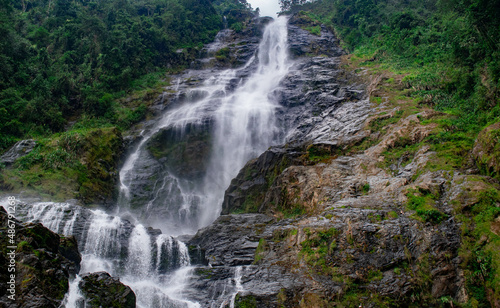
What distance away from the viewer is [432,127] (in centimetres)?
1440

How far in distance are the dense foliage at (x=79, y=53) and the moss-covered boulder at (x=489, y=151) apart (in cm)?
2714

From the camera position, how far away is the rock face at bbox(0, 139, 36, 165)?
62.0ft

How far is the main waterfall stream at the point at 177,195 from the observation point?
1451 centimetres

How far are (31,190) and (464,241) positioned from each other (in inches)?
830

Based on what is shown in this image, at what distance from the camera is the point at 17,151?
19688 mm

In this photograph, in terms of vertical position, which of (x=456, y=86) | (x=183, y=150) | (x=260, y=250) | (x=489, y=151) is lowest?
(x=260, y=250)

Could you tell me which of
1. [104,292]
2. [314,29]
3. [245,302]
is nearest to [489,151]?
[245,302]

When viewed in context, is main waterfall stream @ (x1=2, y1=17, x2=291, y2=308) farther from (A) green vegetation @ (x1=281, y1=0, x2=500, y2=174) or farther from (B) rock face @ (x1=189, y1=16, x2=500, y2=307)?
(A) green vegetation @ (x1=281, y1=0, x2=500, y2=174)

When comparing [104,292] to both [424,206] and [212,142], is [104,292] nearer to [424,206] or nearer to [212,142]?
[424,206]

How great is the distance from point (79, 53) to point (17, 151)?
17.7 metres

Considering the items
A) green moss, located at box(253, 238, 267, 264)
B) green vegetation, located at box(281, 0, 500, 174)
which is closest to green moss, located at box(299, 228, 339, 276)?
green moss, located at box(253, 238, 267, 264)

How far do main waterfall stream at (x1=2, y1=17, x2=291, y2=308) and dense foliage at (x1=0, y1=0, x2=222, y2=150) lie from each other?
713cm

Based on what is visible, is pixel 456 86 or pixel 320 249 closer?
pixel 320 249

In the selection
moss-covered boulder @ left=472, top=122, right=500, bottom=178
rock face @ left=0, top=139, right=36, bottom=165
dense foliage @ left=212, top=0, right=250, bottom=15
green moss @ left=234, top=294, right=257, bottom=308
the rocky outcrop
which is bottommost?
green moss @ left=234, top=294, right=257, bottom=308
